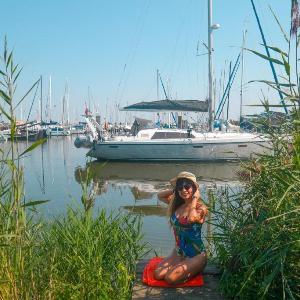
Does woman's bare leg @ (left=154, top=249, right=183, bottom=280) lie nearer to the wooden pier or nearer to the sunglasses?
the wooden pier

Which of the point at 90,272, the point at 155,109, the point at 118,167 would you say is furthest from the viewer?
the point at 155,109

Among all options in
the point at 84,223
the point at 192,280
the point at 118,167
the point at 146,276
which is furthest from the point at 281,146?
the point at 118,167

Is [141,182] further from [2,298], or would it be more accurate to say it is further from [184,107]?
[2,298]

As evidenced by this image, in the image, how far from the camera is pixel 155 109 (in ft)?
70.1

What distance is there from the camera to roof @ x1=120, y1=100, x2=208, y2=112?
67.7ft

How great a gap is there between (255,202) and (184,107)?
1749cm

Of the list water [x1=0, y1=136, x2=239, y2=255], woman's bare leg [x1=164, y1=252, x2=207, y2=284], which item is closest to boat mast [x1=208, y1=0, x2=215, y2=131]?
water [x1=0, y1=136, x2=239, y2=255]

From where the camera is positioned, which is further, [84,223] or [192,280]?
[84,223]

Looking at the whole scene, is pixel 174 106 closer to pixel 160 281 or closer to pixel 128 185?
pixel 128 185

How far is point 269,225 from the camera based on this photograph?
2.78 meters

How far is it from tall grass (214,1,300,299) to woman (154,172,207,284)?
0.75 ft

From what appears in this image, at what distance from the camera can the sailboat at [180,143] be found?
19.8 metres

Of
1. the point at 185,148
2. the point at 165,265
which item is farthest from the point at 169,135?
the point at 165,265

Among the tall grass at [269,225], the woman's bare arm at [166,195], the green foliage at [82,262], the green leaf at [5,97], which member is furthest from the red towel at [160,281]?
the green leaf at [5,97]
